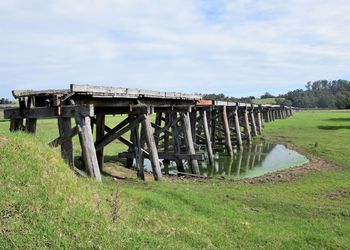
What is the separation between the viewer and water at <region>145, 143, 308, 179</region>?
17.8 meters

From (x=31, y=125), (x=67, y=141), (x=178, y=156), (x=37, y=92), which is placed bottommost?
(x=178, y=156)

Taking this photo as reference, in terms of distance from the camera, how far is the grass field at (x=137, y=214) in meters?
5.88

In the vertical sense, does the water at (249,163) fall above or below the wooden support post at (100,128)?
below

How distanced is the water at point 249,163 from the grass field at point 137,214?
6.18 meters

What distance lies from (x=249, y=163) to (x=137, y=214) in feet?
45.5

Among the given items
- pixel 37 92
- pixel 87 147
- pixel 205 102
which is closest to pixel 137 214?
pixel 87 147

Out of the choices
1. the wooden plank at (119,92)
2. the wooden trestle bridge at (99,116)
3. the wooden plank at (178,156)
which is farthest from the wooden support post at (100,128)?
the wooden plank at (178,156)

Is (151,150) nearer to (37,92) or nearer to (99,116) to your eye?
(99,116)

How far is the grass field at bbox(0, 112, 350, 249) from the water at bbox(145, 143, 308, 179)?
618 cm

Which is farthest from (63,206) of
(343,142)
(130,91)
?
(343,142)

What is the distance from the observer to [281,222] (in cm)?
888

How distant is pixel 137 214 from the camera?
7496 millimetres

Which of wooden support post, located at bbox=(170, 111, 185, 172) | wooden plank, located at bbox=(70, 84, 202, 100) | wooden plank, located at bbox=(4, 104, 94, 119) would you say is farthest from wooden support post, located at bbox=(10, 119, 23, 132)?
wooden support post, located at bbox=(170, 111, 185, 172)

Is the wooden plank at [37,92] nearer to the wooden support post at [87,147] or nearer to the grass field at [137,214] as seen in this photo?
the wooden support post at [87,147]
